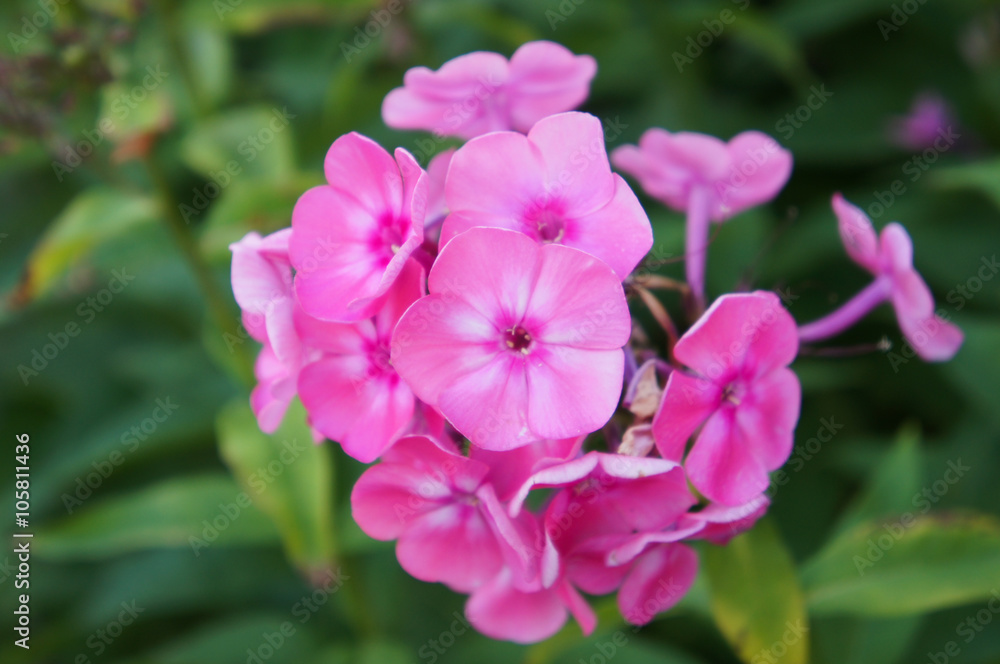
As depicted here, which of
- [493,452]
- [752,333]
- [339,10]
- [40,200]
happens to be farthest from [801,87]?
[40,200]

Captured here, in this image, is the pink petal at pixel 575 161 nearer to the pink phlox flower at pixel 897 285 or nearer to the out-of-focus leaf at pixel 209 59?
the pink phlox flower at pixel 897 285

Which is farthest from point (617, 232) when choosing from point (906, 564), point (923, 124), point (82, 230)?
point (923, 124)

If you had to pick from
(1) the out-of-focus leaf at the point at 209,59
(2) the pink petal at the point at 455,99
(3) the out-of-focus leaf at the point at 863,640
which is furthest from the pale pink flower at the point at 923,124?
(1) the out-of-focus leaf at the point at 209,59

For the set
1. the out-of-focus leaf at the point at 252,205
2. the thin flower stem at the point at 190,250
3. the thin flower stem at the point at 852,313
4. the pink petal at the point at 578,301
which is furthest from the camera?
the thin flower stem at the point at 190,250

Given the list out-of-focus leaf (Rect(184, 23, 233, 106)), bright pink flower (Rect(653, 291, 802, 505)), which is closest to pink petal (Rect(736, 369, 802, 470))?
bright pink flower (Rect(653, 291, 802, 505))

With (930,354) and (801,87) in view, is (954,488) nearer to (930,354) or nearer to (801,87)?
(930,354)

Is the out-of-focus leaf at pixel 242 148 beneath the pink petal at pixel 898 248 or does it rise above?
beneath
